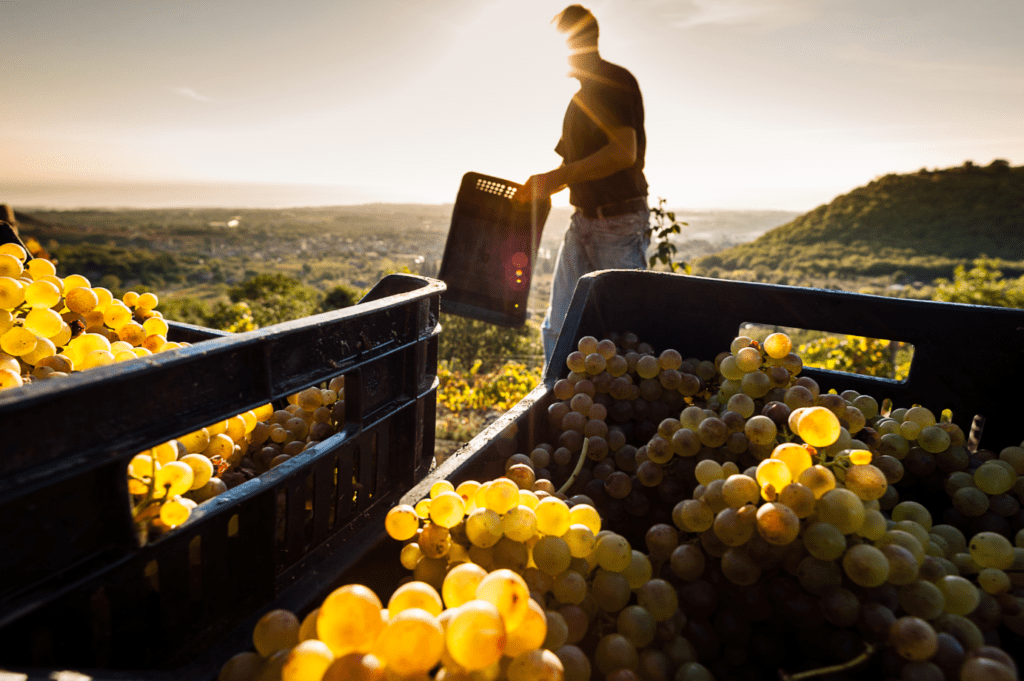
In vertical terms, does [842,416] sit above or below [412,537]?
above

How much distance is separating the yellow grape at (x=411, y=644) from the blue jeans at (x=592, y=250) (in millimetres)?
2579

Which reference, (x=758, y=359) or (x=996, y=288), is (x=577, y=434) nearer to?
(x=758, y=359)

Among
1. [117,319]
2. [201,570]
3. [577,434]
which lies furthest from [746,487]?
[117,319]

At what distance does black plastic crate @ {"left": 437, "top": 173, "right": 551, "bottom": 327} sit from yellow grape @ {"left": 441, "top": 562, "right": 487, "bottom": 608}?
2684mm

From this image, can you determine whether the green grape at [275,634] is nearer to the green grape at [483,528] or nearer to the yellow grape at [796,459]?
the green grape at [483,528]

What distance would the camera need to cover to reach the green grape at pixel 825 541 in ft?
2.48

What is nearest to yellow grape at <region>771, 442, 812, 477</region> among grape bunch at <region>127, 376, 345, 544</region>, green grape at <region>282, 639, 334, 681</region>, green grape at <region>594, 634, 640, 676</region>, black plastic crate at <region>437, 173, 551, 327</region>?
green grape at <region>594, 634, 640, 676</region>

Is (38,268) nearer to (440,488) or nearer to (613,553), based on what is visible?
(440,488)

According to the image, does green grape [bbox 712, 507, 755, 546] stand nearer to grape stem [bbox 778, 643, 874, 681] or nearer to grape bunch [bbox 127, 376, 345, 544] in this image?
grape stem [bbox 778, 643, 874, 681]

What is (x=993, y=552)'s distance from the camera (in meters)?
0.85

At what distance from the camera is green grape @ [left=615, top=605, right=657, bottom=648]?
754 millimetres

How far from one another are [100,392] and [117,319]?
0.78 m

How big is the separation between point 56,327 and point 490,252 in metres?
2.50

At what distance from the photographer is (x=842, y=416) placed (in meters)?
1.07
